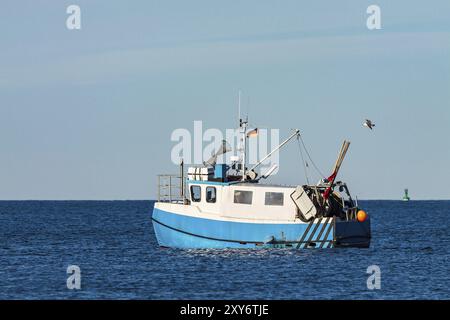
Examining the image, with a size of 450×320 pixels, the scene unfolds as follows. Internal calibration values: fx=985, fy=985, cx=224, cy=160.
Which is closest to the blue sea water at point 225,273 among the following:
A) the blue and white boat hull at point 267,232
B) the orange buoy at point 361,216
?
the blue and white boat hull at point 267,232

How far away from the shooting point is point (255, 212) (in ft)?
170

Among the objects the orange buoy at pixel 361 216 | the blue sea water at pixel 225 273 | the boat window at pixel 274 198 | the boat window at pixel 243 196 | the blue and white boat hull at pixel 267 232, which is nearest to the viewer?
the blue sea water at pixel 225 273

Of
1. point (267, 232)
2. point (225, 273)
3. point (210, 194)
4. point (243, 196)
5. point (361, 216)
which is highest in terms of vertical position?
point (210, 194)

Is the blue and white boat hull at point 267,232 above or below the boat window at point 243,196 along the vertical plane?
below

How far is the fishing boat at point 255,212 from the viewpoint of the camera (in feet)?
168

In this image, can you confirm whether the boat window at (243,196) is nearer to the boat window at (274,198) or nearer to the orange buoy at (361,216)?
the boat window at (274,198)

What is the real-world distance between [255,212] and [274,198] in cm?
129

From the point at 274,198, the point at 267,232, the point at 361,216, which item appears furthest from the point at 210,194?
the point at 361,216

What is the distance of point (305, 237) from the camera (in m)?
Result: 51.2

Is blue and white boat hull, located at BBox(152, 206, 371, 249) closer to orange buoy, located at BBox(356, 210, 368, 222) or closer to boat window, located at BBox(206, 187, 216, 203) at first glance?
orange buoy, located at BBox(356, 210, 368, 222)

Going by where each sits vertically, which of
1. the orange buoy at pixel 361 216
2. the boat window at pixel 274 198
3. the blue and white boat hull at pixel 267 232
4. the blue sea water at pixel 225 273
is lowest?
the blue sea water at pixel 225 273

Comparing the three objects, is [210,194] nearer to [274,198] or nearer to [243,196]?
[243,196]
